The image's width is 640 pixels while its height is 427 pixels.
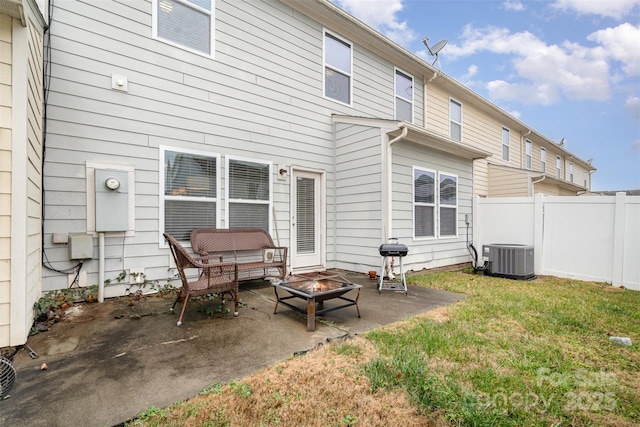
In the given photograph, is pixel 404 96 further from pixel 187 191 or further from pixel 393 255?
pixel 187 191

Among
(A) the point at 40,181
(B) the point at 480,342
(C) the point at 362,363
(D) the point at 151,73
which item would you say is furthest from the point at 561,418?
(D) the point at 151,73

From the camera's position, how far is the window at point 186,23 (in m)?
4.61

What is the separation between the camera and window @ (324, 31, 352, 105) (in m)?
6.66

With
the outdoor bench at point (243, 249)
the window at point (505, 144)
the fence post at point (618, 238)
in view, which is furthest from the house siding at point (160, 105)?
the window at point (505, 144)

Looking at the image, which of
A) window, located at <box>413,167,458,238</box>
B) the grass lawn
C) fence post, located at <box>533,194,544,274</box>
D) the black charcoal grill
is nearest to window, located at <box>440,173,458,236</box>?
window, located at <box>413,167,458,238</box>

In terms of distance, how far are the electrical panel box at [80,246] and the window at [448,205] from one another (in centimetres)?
696

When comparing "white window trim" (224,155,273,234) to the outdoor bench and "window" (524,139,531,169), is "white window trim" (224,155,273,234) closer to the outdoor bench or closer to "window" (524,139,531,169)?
the outdoor bench

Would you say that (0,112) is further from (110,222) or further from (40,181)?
(110,222)

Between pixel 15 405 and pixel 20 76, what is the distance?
274 centimetres

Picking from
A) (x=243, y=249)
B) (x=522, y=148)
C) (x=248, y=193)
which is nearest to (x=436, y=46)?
(x=522, y=148)

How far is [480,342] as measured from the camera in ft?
9.27

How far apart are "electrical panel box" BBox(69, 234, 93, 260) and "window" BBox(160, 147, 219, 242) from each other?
0.93 metres

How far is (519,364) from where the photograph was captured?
2.41 meters

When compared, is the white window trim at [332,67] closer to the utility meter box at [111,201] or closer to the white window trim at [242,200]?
the white window trim at [242,200]
